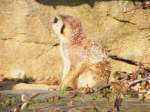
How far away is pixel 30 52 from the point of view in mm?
11398

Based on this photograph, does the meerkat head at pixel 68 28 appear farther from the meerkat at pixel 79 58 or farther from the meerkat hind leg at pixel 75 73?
the meerkat hind leg at pixel 75 73

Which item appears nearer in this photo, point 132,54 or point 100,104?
point 100,104

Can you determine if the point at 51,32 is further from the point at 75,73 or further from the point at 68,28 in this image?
the point at 75,73

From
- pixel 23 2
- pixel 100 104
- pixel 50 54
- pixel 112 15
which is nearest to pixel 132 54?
pixel 112 15

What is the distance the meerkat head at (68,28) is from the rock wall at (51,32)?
1713 millimetres

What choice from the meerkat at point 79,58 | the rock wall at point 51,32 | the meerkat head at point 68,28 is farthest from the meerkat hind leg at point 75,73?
the rock wall at point 51,32

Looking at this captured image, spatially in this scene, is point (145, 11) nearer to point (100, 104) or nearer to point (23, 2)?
point (23, 2)

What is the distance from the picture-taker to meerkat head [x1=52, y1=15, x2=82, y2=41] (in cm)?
956

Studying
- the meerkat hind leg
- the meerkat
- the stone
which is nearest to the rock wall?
the stone

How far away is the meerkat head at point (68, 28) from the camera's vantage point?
9562mm

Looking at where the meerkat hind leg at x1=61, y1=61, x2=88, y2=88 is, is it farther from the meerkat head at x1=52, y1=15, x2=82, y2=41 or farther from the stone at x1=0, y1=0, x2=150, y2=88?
the stone at x1=0, y1=0, x2=150, y2=88

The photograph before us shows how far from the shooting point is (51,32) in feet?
37.4

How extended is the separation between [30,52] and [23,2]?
928mm

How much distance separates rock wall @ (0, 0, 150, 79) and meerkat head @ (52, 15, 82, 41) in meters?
1.71
